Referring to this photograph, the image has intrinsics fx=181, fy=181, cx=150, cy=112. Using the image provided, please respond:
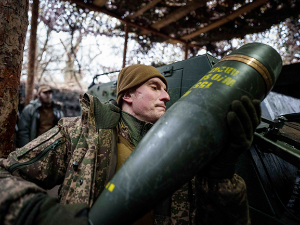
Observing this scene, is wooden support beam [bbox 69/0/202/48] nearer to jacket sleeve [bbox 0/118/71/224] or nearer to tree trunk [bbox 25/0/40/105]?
tree trunk [bbox 25/0/40/105]

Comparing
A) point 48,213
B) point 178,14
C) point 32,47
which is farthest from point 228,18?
point 48,213

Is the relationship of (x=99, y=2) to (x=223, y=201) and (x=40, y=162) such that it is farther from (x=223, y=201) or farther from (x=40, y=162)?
(x=223, y=201)

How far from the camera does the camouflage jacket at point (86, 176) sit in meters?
1.02

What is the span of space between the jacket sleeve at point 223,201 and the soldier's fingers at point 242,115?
337mm

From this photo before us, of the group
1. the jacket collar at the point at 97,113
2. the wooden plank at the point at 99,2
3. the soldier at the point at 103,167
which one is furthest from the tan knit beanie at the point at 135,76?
the wooden plank at the point at 99,2

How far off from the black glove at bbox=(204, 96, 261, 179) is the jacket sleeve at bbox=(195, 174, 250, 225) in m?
0.06

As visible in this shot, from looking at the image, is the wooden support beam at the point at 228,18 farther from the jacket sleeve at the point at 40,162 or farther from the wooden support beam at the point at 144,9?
the jacket sleeve at the point at 40,162

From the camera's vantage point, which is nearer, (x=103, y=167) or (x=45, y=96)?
(x=103, y=167)

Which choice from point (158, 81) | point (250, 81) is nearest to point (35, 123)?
point (158, 81)

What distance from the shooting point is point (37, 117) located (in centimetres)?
416

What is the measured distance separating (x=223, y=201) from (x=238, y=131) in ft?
1.38

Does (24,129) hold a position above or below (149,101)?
below

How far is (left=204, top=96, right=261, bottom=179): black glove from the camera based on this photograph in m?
0.91

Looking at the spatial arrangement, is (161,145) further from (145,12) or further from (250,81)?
(145,12)
